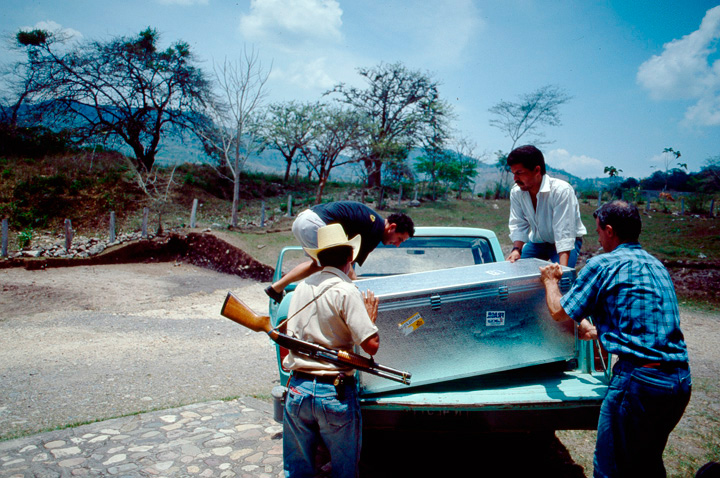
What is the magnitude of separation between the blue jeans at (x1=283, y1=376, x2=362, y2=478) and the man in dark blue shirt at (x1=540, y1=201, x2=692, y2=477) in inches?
46.3

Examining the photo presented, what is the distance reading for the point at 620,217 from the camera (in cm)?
231

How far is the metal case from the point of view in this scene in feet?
8.41

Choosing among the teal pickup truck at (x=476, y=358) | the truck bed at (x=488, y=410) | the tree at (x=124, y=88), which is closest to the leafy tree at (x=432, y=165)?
the tree at (x=124, y=88)

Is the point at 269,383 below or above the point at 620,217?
below

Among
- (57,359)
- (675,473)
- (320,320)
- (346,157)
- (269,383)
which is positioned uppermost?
(346,157)

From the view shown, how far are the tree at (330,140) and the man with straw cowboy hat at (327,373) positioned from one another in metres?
20.4

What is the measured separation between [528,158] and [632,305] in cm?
167

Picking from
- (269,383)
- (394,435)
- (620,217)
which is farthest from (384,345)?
(269,383)

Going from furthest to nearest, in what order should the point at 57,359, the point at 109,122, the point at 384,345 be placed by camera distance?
the point at 109,122 → the point at 57,359 → the point at 384,345

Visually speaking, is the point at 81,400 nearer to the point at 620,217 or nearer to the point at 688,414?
the point at 620,217

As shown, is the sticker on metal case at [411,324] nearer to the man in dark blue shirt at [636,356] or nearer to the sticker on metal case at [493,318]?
the sticker on metal case at [493,318]

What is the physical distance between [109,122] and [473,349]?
27663mm

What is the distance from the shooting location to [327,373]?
203 centimetres

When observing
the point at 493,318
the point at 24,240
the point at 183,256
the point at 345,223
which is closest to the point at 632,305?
the point at 493,318
